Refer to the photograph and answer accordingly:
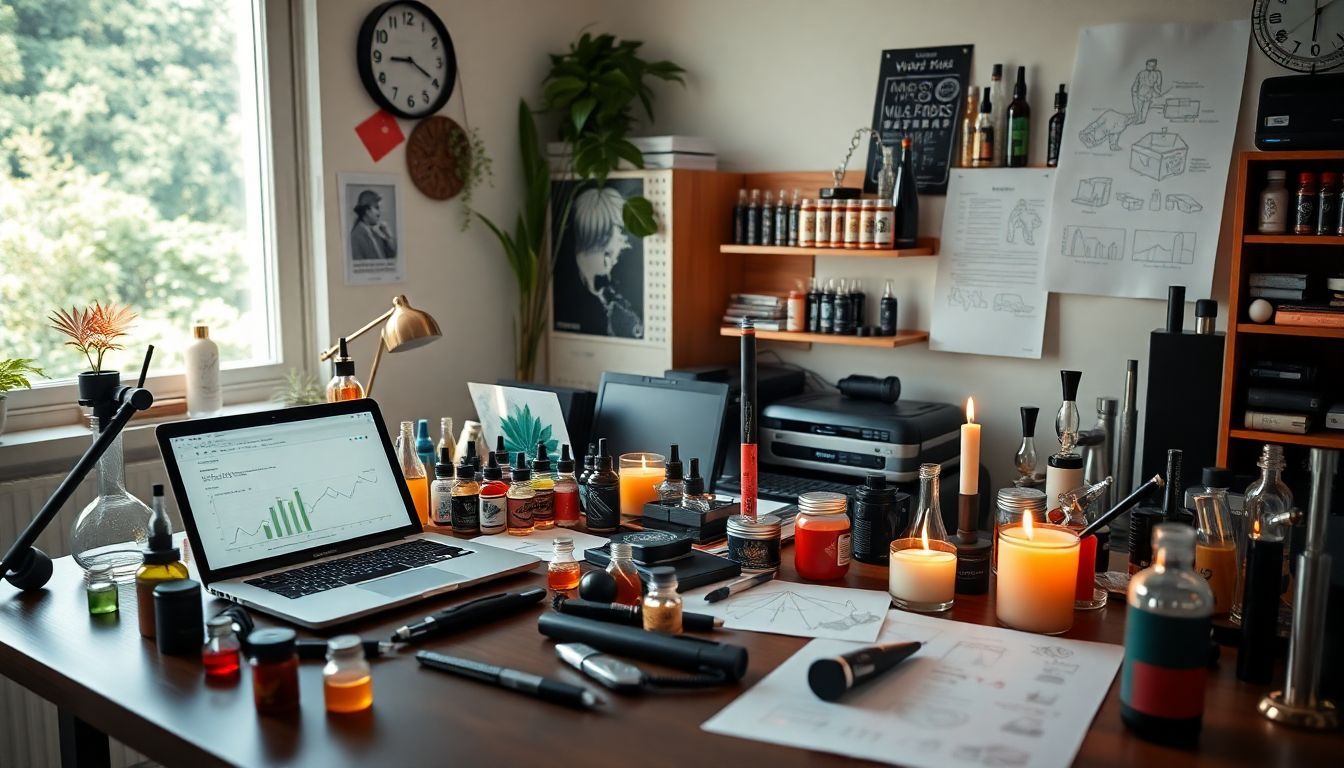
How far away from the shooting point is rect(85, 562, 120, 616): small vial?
162 centimetres

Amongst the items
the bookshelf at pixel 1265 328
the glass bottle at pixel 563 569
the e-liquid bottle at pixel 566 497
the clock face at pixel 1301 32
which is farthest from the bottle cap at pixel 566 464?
the clock face at pixel 1301 32

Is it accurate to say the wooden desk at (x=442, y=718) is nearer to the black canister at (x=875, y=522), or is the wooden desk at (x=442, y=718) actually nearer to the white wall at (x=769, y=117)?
the black canister at (x=875, y=522)

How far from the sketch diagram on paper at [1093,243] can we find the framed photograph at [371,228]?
6.66ft

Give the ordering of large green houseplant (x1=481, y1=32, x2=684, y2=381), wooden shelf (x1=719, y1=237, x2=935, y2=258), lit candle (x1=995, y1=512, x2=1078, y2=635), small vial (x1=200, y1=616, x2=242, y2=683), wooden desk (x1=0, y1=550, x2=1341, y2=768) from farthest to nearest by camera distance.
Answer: large green houseplant (x1=481, y1=32, x2=684, y2=381)
wooden shelf (x1=719, y1=237, x2=935, y2=258)
lit candle (x1=995, y1=512, x2=1078, y2=635)
small vial (x1=200, y1=616, x2=242, y2=683)
wooden desk (x1=0, y1=550, x2=1341, y2=768)

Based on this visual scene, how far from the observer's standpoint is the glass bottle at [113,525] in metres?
1.81

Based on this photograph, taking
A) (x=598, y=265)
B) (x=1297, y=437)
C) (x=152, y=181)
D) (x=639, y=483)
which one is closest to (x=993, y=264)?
→ (x=1297, y=437)

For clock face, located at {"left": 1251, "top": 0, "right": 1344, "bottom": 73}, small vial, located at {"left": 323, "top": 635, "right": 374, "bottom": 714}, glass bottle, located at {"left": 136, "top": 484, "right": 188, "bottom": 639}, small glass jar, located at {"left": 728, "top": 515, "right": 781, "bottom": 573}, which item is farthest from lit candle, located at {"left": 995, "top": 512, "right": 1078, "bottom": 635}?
clock face, located at {"left": 1251, "top": 0, "right": 1344, "bottom": 73}

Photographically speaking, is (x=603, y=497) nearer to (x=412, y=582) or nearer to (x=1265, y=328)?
(x=412, y=582)

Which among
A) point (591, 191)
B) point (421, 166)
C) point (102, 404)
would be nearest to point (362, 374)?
point (421, 166)

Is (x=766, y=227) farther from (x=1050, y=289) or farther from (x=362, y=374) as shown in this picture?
(x=362, y=374)

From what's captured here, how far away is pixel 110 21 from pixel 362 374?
3.89 ft

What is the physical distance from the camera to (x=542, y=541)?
200 centimetres

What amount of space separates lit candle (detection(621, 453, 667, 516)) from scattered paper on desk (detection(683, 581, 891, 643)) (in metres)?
0.46

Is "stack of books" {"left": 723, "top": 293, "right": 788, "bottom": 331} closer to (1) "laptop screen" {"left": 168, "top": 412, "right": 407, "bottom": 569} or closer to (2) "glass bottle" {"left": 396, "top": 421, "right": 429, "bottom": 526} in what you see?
(2) "glass bottle" {"left": 396, "top": 421, "right": 429, "bottom": 526}
